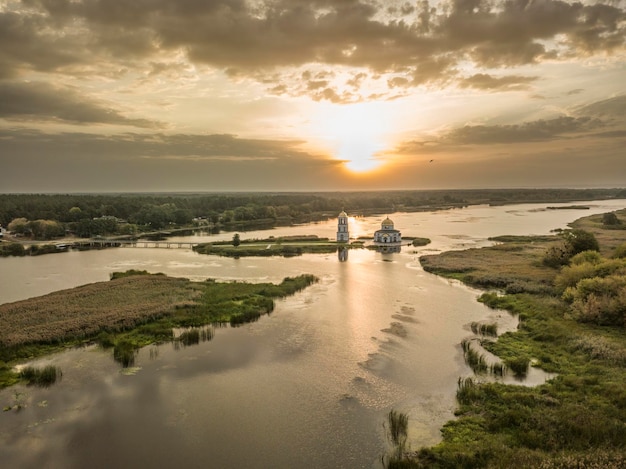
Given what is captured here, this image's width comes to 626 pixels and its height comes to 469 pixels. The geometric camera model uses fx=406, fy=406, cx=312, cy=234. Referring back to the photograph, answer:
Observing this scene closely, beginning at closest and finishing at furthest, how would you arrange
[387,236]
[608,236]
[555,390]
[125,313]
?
[555,390], [125,313], [608,236], [387,236]

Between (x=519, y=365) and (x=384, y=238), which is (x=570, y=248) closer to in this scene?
(x=519, y=365)

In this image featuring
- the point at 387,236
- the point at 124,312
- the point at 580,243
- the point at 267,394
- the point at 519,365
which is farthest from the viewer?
the point at 387,236

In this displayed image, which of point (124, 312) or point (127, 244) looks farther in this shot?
point (127, 244)

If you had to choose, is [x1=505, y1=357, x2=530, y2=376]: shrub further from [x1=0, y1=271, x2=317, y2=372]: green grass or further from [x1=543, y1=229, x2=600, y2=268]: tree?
[x1=543, y1=229, x2=600, y2=268]: tree

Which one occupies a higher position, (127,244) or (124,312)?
(127,244)

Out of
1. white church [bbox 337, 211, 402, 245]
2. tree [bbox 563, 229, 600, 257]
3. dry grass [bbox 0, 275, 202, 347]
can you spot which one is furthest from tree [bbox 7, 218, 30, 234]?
tree [bbox 563, 229, 600, 257]

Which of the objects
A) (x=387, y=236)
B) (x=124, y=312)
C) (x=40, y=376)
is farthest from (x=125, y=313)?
(x=387, y=236)

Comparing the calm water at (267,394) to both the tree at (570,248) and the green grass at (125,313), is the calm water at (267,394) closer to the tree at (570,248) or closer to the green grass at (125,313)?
the green grass at (125,313)
